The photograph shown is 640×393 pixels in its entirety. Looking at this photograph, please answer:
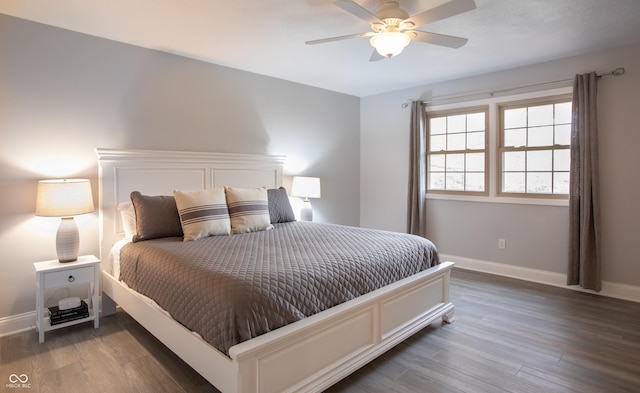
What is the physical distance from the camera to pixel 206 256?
87.4 inches

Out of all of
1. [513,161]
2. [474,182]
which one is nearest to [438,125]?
[474,182]

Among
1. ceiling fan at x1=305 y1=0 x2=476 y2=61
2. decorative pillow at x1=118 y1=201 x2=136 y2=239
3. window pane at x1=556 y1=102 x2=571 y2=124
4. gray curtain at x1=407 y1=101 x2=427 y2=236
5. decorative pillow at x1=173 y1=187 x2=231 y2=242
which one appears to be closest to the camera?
ceiling fan at x1=305 y1=0 x2=476 y2=61

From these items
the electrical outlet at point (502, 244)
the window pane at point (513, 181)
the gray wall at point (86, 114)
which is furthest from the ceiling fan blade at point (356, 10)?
the electrical outlet at point (502, 244)

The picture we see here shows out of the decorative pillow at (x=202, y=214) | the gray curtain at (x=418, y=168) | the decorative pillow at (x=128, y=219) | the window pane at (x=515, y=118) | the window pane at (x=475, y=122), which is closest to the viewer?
the decorative pillow at (x=202, y=214)

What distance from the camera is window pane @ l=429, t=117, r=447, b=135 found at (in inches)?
190

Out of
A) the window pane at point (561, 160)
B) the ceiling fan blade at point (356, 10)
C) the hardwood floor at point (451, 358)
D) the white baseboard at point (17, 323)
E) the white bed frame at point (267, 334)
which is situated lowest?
the hardwood floor at point (451, 358)

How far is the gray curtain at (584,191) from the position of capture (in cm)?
349

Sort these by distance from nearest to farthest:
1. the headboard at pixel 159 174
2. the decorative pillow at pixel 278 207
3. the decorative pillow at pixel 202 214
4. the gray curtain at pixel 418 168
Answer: the decorative pillow at pixel 202 214 → the headboard at pixel 159 174 → the decorative pillow at pixel 278 207 → the gray curtain at pixel 418 168

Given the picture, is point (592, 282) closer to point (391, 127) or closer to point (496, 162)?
point (496, 162)

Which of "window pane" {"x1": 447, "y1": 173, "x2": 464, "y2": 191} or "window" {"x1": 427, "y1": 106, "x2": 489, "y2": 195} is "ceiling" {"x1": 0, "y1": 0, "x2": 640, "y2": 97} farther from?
"window pane" {"x1": 447, "y1": 173, "x2": 464, "y2": 191}

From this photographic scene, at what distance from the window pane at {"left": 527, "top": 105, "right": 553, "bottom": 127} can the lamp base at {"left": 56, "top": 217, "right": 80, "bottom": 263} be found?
4.59 metres

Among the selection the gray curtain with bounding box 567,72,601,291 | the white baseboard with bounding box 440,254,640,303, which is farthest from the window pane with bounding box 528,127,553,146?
the white baseboard with bounding box 440,254,640,303

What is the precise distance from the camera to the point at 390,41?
2.37 meters

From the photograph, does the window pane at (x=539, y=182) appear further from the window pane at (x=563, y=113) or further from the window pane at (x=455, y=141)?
the window pane at (x=455, y=141)
